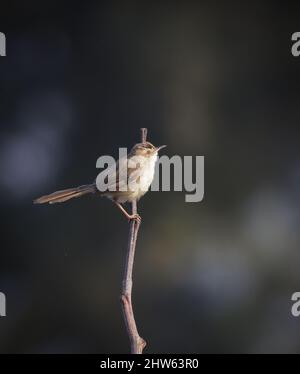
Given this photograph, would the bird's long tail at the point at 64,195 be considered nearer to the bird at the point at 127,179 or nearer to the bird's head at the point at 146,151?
the bird at the point at 127,179

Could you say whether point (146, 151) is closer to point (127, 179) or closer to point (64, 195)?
point (127, 179)

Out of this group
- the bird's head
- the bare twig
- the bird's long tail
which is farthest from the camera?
the bird's head

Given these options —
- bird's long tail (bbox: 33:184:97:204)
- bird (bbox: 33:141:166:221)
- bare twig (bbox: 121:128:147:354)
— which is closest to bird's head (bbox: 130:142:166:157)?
bird (bbox: 33:141:166:221)

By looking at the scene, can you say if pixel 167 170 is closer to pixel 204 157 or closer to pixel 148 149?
pixel 204 157

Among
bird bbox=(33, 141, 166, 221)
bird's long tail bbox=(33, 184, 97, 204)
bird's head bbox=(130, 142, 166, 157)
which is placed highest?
bird's head bbox=(130, 142, 166, 157)

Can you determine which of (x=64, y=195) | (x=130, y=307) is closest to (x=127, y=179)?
(x=64, y=195)

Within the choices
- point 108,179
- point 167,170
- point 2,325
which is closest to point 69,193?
point 108,179

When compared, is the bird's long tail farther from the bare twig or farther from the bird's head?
the bare twig

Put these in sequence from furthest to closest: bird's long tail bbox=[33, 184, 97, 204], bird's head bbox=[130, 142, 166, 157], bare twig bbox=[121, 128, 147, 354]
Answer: bird's head bbox=[130, 142, 166, 157] → bird's long tail bbox=[33, 184, 97, 204] → bare twig bbox=[121, 128, 147, 354]

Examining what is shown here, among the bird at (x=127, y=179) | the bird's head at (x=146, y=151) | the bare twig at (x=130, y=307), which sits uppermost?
the bird's head at (x=146, y=151)

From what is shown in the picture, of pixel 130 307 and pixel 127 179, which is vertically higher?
pixel 127 179

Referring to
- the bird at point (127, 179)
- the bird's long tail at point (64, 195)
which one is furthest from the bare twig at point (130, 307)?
the bird at point (127, 179)

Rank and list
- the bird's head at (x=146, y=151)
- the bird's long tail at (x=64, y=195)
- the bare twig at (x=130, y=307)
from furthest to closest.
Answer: the bird's head at (x=146, y=151), the bird's long tail at (x=64, y=195), the bare twig at (x=130, y=307)
